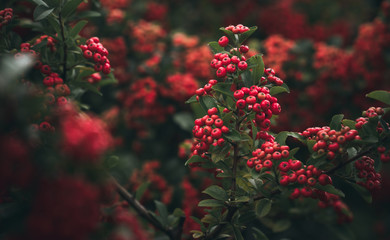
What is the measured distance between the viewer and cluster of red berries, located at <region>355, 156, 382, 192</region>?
1890 millimetres

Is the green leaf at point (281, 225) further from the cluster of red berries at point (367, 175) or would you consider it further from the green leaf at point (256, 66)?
the green leaf at point (256, 66)

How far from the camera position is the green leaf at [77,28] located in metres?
2.34

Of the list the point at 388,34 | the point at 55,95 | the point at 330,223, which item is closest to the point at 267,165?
the point at 55,95

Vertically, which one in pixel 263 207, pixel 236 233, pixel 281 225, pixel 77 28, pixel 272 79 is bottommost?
pixel 281 225

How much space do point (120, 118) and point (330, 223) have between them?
2835 mm

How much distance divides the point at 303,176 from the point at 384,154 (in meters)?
0.46

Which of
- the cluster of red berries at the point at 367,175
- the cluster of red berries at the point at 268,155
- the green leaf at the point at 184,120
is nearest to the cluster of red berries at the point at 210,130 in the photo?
the cluster of red berries at the point at 268,155

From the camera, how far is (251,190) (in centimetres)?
211

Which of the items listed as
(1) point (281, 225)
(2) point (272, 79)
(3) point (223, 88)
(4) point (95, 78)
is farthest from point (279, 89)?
(4) point (95, 78)

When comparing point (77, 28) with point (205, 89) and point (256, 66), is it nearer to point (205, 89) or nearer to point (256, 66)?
point (205, 89)

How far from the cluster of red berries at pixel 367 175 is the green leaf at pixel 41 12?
212cm

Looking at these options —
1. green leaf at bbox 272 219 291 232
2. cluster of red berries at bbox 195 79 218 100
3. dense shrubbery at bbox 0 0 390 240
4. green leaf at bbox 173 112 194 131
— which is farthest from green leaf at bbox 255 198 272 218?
green leaf at bbox 173 112 194 131

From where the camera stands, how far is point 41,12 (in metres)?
2.12

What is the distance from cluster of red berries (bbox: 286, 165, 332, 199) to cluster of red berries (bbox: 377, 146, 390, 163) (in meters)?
0.30
